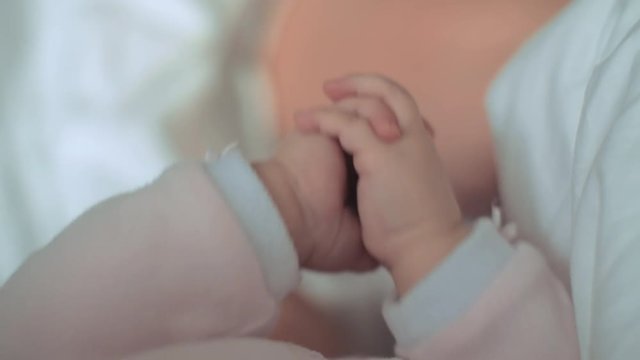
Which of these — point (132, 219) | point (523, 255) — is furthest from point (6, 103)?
point (523, 255)

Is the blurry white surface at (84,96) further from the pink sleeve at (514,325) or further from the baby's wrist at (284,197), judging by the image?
the pink sleeve at (514,325)

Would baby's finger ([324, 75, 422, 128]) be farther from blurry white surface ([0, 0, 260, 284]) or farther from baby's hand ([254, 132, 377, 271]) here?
blurry white surface ([0, 0, 260, 284])

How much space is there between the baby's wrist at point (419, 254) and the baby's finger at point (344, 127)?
52 millimetres

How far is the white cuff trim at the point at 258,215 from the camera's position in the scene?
565 mm

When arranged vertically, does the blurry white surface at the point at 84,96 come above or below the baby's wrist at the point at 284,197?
above

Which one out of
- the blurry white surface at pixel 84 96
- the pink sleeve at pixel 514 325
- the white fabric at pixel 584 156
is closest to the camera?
the white fabric at pixel 584 156

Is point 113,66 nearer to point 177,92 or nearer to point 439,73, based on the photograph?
point 177,92

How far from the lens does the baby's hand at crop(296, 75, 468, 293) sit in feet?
1.93

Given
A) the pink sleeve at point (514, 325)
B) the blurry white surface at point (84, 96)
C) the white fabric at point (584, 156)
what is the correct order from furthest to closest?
the blurry white surface at point (84, 96) < the pink sleeve at point (514, 325) < the white fabric at point (584, 156)

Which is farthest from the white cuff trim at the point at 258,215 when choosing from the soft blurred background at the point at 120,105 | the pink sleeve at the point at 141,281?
the soft blurred background at the point at 120,105

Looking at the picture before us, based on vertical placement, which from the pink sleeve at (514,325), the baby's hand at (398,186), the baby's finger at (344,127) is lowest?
the pink sleeve at (514,325)

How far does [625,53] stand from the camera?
0.54 metres

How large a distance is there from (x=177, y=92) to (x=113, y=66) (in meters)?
0.04

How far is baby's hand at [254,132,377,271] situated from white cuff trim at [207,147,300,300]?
0.06ft
